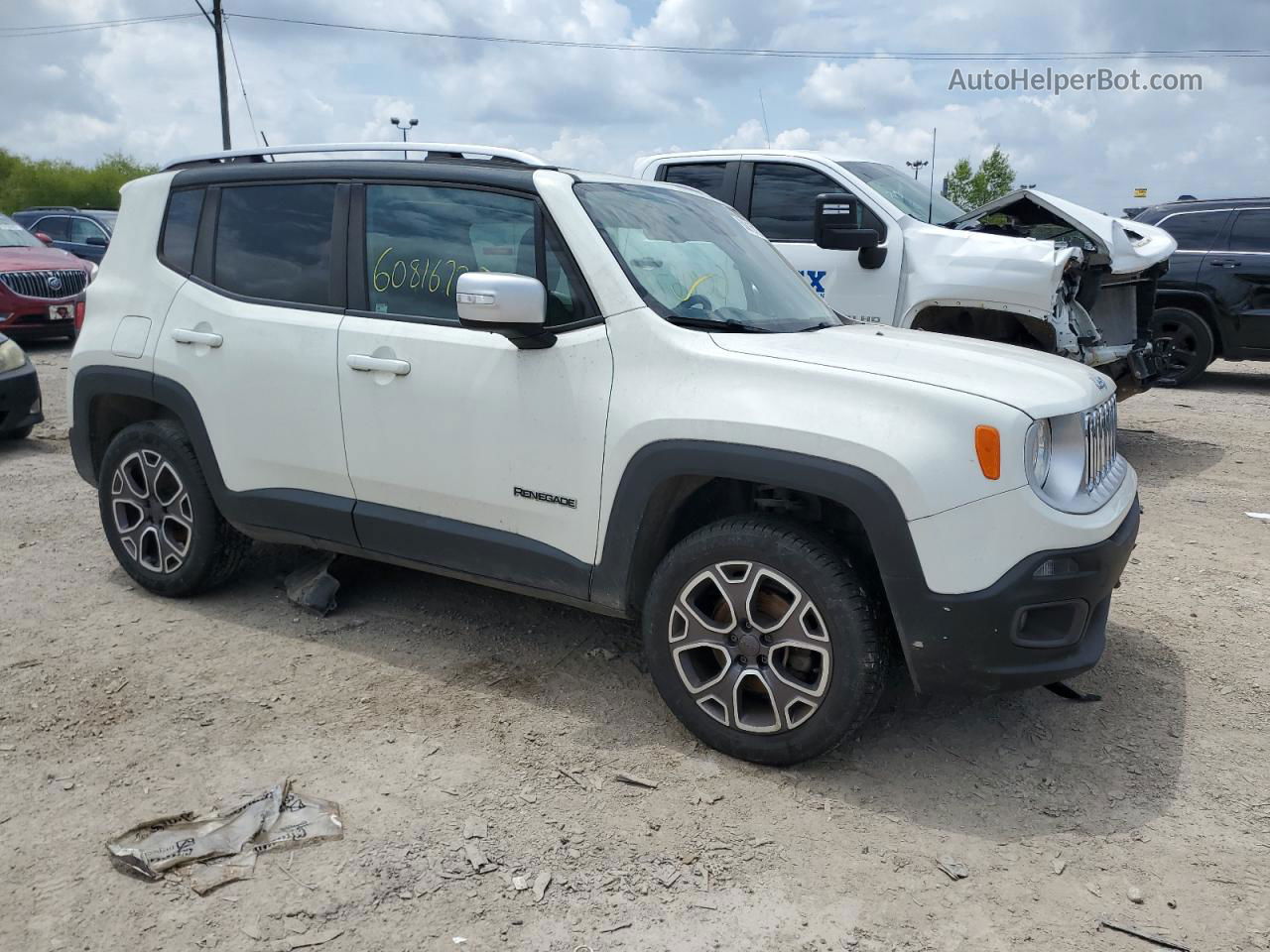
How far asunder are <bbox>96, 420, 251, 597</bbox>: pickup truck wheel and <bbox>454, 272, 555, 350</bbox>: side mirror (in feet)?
5.99

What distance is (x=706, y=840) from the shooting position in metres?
3.22

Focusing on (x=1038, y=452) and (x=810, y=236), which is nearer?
(x=1038, y=452)

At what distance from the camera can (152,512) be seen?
197 inches

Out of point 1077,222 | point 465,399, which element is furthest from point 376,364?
point 1077,222

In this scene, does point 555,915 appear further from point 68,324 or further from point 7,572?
point 68,324

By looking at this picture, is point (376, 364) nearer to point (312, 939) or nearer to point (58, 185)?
point (312, 939)

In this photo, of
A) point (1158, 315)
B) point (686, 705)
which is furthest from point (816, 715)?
point (1158, 315)

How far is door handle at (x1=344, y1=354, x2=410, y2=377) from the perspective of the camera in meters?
4.12

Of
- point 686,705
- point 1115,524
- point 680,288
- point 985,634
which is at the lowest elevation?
point 686,705

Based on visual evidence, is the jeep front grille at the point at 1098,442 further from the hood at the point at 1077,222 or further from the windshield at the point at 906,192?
the windshield at the point at 906,192

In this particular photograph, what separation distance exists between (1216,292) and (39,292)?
527 inches

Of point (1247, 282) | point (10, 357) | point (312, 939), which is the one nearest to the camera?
point (312, 939)

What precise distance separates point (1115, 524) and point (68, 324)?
1413cm

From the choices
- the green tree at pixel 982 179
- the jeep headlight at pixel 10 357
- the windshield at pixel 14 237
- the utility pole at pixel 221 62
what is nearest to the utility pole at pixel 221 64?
the utility pole at pixel 221 62
